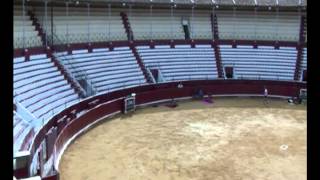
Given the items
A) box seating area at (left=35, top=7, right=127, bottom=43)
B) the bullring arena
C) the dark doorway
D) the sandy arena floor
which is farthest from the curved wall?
box seating area at (left=35, top=7, right=127, bottom=43)

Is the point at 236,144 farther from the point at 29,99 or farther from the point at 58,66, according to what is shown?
the point at 58,66

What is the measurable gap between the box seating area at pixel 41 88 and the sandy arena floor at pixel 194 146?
207cm

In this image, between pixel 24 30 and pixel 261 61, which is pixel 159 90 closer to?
pixel 24 30

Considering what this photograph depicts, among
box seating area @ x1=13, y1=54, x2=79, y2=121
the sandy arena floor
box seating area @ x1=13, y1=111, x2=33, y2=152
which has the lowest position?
the sandy arena floor

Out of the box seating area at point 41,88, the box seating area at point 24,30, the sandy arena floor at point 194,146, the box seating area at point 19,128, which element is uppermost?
the box seating area at point 24,30

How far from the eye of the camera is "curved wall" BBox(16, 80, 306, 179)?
52.9ft

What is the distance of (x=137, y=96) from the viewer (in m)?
24.5

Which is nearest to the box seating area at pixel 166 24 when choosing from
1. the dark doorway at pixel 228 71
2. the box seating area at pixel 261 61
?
the box seating area at pixel 261 61

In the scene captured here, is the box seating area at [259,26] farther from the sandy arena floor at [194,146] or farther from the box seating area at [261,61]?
the sandy arena floor at [194,146]

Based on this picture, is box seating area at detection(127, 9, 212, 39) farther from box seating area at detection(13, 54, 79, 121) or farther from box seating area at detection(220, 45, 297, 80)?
box seating area at detection(13, 54, 79, 121)

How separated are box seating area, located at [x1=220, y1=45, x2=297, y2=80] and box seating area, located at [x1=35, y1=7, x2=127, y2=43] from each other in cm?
827

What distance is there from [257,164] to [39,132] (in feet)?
25.8

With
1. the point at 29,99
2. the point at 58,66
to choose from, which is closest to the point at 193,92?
the point at 58,66

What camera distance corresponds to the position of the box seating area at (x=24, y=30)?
2180cm
